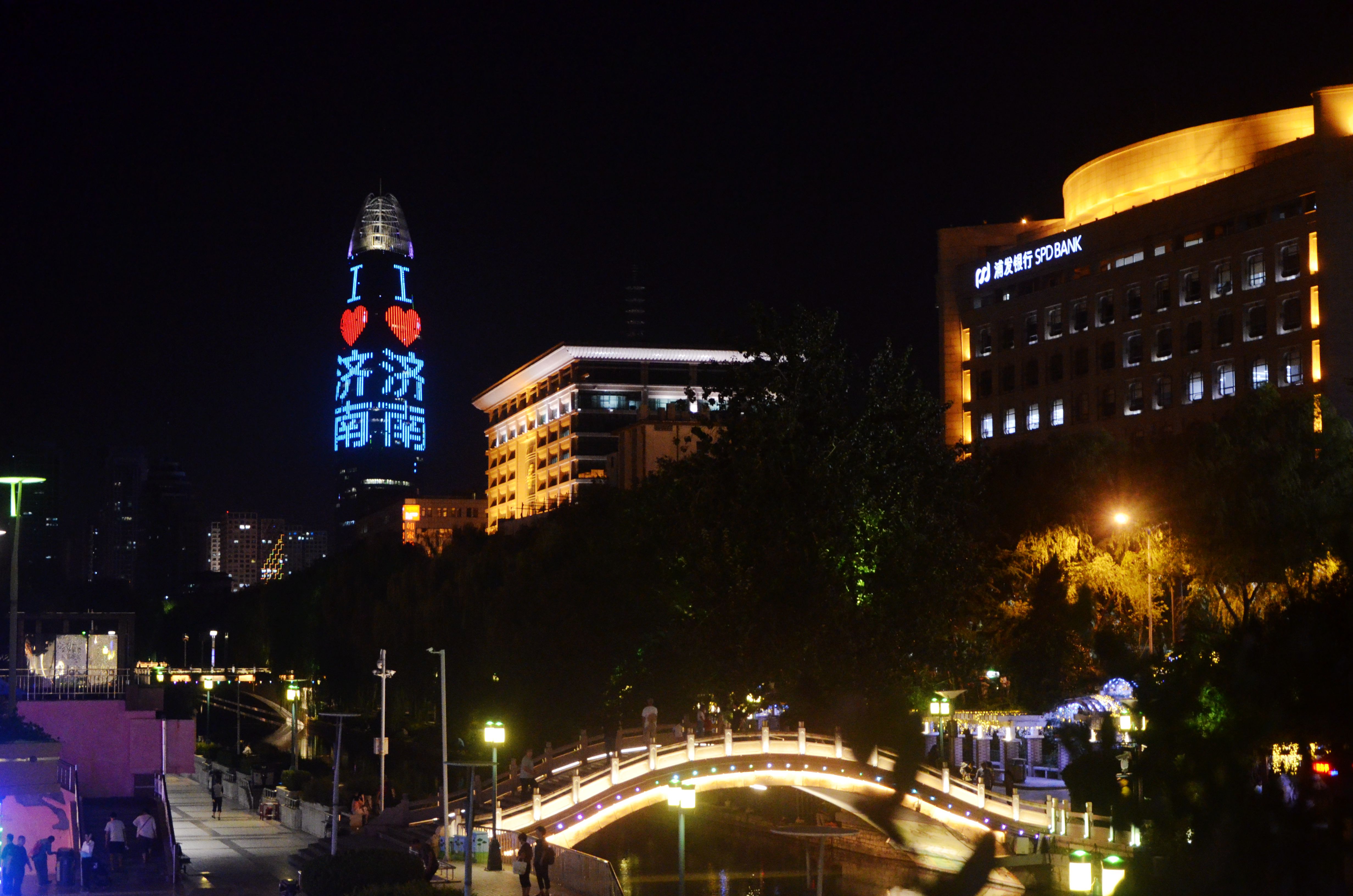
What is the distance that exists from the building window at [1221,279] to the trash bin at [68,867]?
72.5 m

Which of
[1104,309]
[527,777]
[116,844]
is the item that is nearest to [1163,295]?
[1104,309]

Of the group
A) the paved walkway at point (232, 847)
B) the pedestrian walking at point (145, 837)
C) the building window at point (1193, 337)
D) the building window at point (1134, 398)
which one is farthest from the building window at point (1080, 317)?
the pedestrian walking at point (145, 837)

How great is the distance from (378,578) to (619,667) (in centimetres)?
3991

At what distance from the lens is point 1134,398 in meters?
93.6

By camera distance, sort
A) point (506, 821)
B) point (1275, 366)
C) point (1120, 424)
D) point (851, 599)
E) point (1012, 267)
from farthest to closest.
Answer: point (1012, 267), point (1120, 424), point (1275, 366), point (851, 599), point (506, 821)

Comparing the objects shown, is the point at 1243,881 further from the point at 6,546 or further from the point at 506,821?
the point at 6,546

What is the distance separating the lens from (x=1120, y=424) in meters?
94.0

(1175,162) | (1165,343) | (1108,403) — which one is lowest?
(1108,403)

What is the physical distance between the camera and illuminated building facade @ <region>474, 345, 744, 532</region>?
545 ft

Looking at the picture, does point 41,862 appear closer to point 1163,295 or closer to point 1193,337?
point 1193,337

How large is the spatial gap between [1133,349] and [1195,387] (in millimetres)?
5837

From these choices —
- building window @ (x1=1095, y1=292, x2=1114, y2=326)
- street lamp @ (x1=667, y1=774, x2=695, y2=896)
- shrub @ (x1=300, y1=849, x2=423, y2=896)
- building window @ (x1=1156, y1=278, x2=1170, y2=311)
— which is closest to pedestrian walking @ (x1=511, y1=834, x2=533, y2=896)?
shrub @ (x1=300, y1=849, x2=423, y2=896)

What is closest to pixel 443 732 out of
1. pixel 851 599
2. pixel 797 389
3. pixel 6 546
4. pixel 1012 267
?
pixel 851 599

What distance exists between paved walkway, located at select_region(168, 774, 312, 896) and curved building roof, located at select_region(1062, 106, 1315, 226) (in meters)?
66.2
